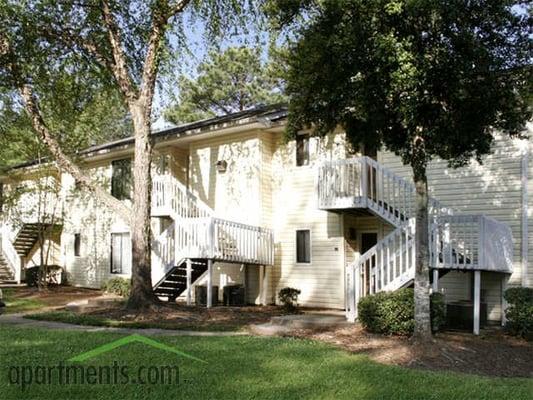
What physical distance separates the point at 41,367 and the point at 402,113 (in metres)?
6.34

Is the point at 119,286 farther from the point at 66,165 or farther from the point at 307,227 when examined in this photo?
the point at 307,227

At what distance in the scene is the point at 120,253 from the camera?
2245 centimetres

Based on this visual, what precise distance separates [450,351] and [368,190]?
5428 mm

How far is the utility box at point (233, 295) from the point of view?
17188mm

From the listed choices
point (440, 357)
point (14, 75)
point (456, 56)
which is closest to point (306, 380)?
point (440, 357)

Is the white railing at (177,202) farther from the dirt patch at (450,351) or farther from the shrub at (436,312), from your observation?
the shrub at (436,312)

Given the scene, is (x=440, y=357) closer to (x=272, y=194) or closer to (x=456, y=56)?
(x=456, y=56)

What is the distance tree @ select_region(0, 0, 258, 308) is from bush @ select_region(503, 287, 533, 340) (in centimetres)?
812

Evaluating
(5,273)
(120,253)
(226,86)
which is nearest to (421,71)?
(120,253)

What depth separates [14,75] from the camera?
51.0ft

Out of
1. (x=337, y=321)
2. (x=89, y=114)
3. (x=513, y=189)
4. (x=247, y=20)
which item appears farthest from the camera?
(x=89, y=114)

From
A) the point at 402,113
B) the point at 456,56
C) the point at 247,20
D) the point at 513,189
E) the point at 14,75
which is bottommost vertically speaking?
the point at 513,189
